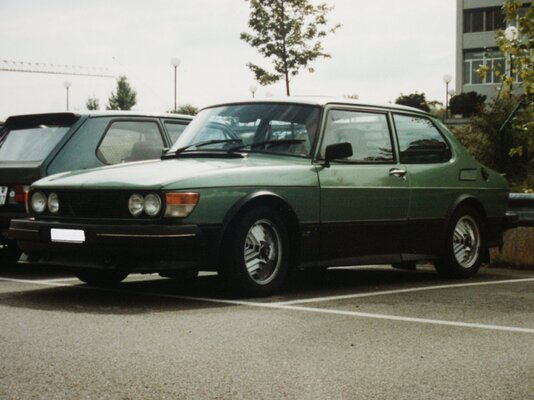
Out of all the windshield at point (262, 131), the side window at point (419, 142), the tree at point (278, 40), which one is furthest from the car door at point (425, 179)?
the tree at point (278, 40)

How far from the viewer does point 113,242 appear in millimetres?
7258

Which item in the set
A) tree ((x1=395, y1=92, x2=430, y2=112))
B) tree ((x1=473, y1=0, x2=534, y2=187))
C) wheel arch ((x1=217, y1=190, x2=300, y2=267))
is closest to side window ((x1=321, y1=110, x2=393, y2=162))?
wheel arch ((x1=217, y1=190, x2=300, y2=267))

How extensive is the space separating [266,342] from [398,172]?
3723 millimetres

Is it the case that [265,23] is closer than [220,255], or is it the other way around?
[220,255]

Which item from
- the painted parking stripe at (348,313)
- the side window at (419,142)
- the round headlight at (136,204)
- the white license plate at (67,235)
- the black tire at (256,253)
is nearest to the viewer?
the painted parking stripe at (348,313)

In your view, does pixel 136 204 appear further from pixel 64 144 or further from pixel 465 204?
pixel 465 204

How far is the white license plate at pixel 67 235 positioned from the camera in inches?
293

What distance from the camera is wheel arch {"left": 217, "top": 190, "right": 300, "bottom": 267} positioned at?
7500 mm

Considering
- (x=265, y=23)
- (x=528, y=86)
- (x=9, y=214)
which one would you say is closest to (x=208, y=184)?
(x=9, y=214)

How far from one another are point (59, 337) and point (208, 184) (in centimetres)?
203

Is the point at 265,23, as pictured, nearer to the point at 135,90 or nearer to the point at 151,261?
the point at 151,261

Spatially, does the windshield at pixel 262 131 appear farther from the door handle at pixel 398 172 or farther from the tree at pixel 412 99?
the tree at pixel 412 99

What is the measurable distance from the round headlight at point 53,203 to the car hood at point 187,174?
9cm

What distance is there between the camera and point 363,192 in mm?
8664
